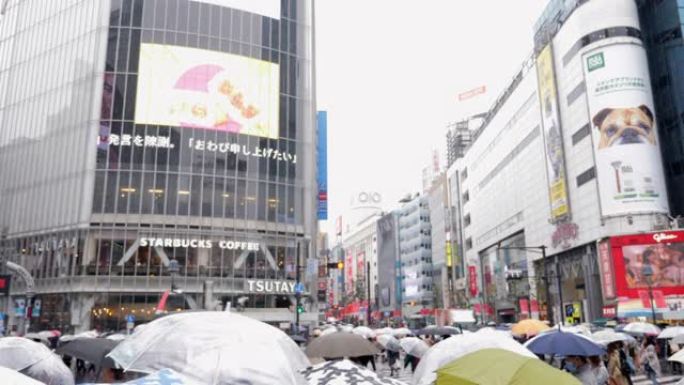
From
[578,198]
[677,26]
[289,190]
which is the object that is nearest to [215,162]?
[289,190]

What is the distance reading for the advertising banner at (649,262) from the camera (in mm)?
47719

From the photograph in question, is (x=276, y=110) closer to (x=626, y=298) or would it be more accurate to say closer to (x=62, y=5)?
(x=62, y=5)

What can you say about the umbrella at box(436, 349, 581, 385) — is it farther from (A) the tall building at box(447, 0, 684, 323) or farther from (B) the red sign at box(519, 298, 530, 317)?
(B) the red sign at box(519, 298, 530, 317)

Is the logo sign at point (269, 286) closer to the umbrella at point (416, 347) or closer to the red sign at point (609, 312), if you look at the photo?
the red sign at point (609, 312)

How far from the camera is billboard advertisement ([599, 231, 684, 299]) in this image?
1879 inches

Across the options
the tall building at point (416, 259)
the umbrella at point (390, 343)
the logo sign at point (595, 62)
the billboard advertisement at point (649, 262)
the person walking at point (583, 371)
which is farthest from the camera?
the tall building at point (416, 259)

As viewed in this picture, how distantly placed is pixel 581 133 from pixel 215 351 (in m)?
54.6

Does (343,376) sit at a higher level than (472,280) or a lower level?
lower

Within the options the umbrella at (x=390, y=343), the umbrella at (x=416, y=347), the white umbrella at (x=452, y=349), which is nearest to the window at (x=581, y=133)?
the umbrella at (x=390, y=343)

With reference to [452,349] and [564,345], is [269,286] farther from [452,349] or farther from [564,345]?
[452,349]

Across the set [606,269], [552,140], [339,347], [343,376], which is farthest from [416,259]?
[343,376]

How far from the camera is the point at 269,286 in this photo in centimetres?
5138

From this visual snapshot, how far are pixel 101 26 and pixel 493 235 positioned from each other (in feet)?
183

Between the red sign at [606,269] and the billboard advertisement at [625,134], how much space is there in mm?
2837
